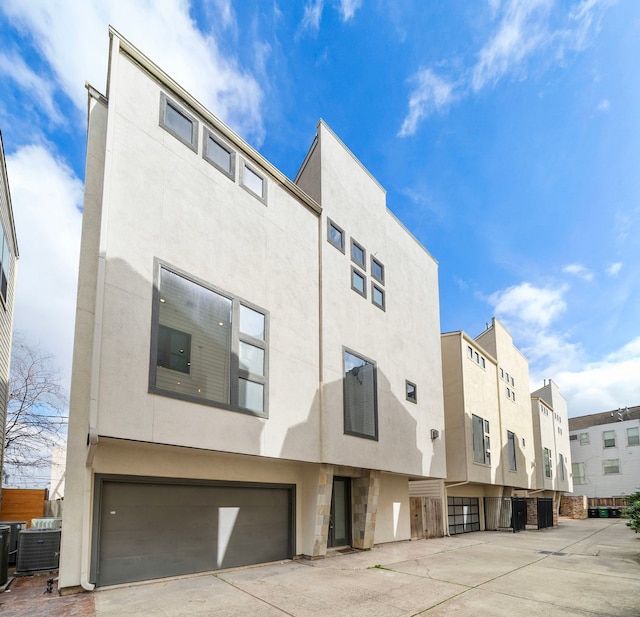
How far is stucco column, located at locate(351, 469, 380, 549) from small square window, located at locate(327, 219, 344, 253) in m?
5.99

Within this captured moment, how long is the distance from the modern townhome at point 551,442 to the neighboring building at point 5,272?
2782 cm

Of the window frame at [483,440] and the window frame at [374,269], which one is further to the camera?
the window frame at [483,440]

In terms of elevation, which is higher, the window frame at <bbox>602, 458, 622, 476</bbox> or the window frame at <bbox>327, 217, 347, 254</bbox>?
the window frame at <bbox>327, 217, 347, 254</bbox>

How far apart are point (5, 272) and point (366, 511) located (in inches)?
467

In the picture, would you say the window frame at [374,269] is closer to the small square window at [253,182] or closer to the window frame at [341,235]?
the window frame at [341,235]

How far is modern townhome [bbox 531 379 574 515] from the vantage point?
29.2 metres

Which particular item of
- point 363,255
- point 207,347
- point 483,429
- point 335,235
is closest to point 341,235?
point 335,235

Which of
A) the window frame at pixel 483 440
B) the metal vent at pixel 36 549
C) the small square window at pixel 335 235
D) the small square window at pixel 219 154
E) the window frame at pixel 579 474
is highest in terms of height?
the small square window at pixel 219 154

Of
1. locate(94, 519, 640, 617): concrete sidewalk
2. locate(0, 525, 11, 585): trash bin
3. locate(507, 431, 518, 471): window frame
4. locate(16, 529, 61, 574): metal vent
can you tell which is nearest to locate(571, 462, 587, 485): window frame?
locate(507, 431, 518, 471): window frame

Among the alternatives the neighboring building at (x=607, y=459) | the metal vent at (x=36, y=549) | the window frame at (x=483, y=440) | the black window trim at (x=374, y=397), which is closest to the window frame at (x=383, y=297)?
the black window trim at (x=374, y=397)

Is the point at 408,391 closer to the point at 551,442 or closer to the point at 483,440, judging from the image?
the point at 483,440

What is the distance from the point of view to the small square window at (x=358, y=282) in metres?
12.5

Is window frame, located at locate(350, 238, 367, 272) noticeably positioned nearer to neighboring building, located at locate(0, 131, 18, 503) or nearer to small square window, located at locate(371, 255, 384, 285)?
small square window, located at locate(371, 255, 384, 285)

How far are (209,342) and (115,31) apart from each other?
5.45 meters
